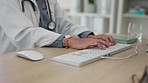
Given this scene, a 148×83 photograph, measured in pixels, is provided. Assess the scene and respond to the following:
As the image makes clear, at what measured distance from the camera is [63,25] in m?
1.60

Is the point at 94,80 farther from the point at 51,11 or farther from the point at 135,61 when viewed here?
the point at 51,11

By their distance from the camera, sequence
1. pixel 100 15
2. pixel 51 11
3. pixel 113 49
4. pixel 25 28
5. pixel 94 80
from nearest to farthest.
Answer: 1. pixel 94 80
2. pixel 113 49
3. pixel 25 28
4. pixel 51 11
5. pixel 100 15

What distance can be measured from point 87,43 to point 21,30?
0.37 metres

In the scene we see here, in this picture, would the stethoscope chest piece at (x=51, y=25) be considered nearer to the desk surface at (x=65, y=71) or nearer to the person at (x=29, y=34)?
the person at (x=29, y=34)

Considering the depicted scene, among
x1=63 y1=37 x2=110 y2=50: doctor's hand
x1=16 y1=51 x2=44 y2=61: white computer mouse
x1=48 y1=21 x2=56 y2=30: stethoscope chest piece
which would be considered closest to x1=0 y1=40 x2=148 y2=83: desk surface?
x1=16 y1=51 x2=44 y2=61: white computer mouse

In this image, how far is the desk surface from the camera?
67 centimetres

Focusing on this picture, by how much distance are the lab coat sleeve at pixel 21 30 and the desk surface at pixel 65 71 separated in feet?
0.72

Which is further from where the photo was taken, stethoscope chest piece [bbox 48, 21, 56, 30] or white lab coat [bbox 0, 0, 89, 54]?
stethoscope chest piece [bbox 48, 21, 56, 30]

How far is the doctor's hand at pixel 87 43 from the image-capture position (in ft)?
3.47

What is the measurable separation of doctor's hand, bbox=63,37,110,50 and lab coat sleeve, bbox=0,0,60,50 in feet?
0.30

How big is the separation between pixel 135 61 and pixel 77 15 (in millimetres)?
2198

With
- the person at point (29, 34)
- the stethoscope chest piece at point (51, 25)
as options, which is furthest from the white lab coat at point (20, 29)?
the stethoscope chest piece at point (51, 25)

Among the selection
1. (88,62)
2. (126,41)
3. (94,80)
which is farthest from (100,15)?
(94,80)

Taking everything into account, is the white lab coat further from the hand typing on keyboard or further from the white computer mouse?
the white computer mouse
